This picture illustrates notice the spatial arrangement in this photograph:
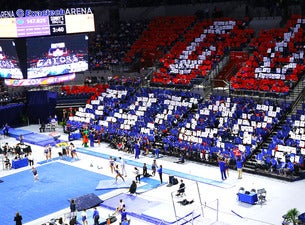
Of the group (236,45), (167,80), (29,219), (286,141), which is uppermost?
(236,45)

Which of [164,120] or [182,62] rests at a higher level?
[182,62]

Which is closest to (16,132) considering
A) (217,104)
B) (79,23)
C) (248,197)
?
(79,23)

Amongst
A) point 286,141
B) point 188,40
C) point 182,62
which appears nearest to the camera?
point 286,141

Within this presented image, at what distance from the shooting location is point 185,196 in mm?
27719

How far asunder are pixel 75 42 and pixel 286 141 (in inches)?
771

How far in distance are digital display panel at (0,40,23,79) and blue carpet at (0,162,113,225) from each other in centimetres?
870

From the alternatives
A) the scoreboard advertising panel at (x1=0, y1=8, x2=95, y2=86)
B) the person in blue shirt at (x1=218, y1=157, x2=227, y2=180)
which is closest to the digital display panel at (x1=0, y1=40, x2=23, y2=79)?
the scoreboard advertising panel at (x1=0, y1=8, x2=95, y2=86)

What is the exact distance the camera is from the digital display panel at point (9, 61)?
39.3 meters

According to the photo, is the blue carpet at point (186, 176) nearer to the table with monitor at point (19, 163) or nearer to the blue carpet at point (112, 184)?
the blue carpet at point (112, 184)

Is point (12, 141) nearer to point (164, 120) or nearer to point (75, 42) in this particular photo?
point (75, 42)

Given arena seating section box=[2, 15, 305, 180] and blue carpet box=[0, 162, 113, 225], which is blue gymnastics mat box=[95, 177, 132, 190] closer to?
blue carpet box=[0, 162, 113, 225]

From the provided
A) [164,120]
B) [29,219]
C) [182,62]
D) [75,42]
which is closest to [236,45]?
[182,62]

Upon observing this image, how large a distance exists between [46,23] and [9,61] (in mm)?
4383

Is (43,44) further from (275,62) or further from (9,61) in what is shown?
(275,62)
